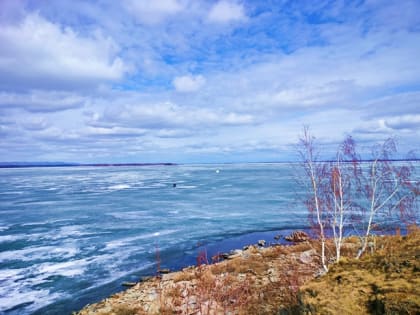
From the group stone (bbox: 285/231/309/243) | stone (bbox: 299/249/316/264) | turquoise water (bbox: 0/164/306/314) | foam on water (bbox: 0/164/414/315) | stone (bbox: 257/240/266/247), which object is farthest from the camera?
stone (bbox: 285/231/309/243)

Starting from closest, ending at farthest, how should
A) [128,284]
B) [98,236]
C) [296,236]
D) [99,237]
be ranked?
[128,284]
[296,236]
[99,237]
[98,236]

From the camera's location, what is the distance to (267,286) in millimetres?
8766

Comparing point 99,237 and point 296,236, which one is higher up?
point 99,237

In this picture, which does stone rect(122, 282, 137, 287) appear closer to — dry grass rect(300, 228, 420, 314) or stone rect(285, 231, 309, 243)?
dry grass rect(300, 228, 420, 314)

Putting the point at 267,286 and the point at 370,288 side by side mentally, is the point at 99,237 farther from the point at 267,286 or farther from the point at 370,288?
the point at 370,288

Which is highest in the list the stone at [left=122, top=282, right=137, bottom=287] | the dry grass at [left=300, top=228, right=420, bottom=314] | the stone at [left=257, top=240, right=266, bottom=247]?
the dry grass at [left=300, top=228, right=420, bottom=314]

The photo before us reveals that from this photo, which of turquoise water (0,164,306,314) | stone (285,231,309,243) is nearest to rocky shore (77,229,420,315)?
stone (285,231,309,243)

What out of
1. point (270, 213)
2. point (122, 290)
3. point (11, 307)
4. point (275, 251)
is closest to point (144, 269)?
point (122, 290)

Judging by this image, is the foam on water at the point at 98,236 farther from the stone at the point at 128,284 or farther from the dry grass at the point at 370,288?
the dry grass at the point at 370,288

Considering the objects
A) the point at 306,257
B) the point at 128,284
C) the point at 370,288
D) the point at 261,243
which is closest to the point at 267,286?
the point at 306,257

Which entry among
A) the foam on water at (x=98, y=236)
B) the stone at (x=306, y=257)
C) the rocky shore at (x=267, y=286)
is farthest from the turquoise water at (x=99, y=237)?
the stone at (x=306, y=257)

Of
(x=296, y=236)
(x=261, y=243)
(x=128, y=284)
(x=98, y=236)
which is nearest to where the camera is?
(x=128, y=284)

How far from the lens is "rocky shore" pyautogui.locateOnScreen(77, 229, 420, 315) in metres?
3.16

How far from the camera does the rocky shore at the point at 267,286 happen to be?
3.16 meters
